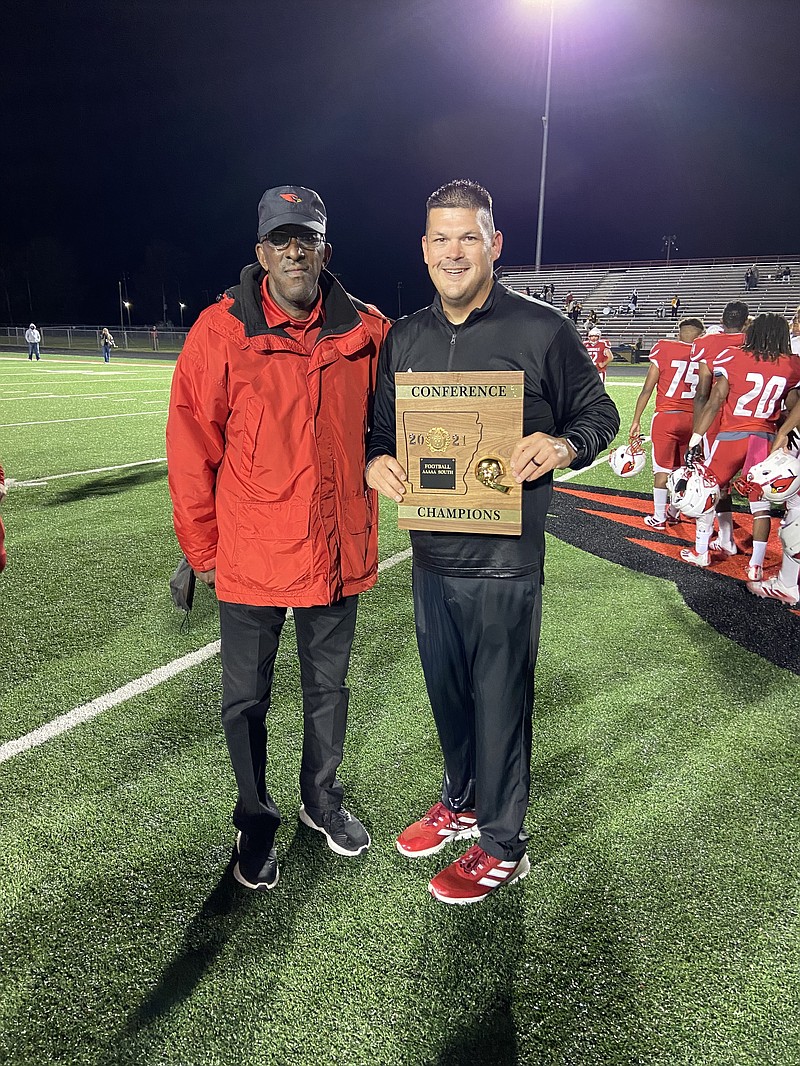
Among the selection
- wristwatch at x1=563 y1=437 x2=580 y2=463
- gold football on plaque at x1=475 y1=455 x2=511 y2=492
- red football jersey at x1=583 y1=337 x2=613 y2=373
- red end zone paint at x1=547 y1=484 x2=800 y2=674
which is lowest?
red end zone paint at x1=547 y1=484 x2=800 y2=674

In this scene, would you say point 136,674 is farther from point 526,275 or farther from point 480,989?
point 526,275

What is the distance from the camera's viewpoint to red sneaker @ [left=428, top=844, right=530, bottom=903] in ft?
7.18

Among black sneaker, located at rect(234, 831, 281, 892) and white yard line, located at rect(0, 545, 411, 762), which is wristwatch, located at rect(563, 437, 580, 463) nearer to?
black sneaker, located at rect(234, 831, 281, 892)

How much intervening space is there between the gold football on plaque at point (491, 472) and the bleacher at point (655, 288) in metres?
37.5

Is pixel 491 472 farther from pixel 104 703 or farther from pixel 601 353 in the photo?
pixel 601 353

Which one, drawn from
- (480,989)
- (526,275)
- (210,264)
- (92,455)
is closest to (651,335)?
(526,275)

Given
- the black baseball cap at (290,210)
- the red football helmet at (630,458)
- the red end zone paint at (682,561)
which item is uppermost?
the black baseball cap at (290,210)

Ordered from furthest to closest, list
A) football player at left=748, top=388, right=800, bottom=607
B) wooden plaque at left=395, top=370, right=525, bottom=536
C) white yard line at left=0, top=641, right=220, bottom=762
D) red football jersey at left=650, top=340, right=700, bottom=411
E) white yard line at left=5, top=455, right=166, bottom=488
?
white yard line at left=5, top=455, right=166, bottom=488
red football jersey at left=650, top=340, right=700, bottom=411
football player at left=748, top=388, right=800, bottom=607
white yard line at left=0, top=641, right=220, bottom=762
wooden plaque at left=395, top=370, right=525, bottom=536

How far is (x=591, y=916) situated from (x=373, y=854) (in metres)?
0.72

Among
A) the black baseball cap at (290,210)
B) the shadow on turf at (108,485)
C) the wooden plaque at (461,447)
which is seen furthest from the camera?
the shadow on turf at (108,485)

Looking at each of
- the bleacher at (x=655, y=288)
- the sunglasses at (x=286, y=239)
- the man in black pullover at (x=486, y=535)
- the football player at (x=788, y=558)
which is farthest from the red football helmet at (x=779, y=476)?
the bleacher at (x=655, y=288)

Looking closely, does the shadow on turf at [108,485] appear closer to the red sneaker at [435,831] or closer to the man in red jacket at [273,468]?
the man in red jacket at [273,468]

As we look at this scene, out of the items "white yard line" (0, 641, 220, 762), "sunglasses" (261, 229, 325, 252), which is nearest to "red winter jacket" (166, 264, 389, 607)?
"sunglasses" (261, 229, 325, 252)

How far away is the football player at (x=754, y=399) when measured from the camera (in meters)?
5.08
